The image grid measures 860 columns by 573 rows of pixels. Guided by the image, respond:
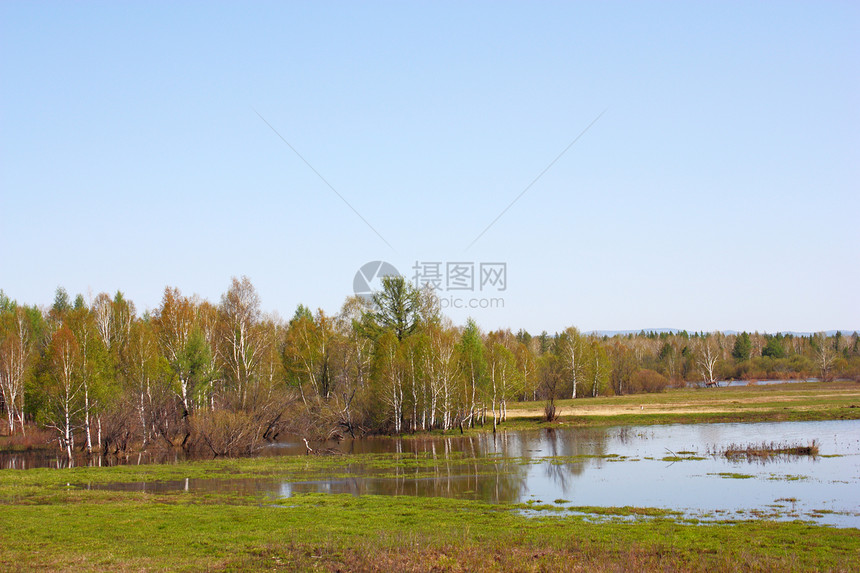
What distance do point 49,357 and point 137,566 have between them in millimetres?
39170

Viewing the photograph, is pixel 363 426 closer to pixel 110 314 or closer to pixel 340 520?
pixel 110 314

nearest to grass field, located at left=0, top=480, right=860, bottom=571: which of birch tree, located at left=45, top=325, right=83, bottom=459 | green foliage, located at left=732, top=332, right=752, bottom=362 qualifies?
birch tree, located at left=45, top=325, right=83, bottom=459

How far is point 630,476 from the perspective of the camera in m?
31.8

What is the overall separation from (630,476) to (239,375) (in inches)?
1596

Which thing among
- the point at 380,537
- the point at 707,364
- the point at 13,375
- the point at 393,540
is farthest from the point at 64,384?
the point at 707,364

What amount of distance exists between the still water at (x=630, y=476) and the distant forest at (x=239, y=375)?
8966 millimetres

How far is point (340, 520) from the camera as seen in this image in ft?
73.0

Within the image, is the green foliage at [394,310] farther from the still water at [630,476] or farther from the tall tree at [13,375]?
the tall tree at [13,375]

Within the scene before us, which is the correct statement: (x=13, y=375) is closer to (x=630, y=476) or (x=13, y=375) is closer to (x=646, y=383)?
(x=630, y=476)

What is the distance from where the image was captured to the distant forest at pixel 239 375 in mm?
49219

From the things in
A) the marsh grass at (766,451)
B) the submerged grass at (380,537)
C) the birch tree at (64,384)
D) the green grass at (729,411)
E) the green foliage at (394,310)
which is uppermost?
the green foliage at (394,310)

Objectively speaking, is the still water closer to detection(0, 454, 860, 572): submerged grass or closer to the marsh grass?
the marsh grass

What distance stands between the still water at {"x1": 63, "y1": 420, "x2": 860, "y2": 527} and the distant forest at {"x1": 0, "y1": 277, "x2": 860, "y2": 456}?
8966mm

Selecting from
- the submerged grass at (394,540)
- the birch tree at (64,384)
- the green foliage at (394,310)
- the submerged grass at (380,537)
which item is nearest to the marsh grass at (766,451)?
the submerged grass at (380,537)
